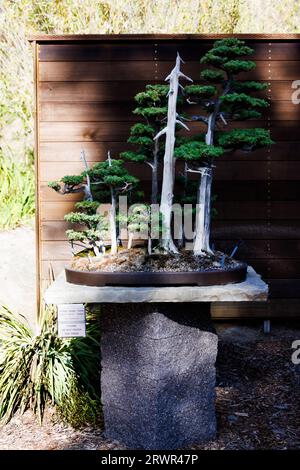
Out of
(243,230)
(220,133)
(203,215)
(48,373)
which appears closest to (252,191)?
(243,230)

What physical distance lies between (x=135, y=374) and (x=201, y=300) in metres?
0.63

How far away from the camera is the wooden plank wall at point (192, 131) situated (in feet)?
16.8

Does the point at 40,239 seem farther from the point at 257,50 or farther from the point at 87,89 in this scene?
the point at 257,50

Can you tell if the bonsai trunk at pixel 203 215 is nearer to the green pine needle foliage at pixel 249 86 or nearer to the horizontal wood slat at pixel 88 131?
the green pine needle foliage at pixel 249 86

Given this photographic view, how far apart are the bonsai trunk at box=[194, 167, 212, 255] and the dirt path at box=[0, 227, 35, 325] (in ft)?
7.41

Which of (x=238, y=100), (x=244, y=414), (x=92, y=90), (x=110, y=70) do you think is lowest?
(x=244, y=414)

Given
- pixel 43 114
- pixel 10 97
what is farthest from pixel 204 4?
pixel 43 114

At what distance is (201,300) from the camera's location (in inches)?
119

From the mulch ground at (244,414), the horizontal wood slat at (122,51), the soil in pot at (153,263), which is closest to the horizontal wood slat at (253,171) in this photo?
the horizontal wood slat at (122,51)

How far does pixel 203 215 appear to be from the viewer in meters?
3.36

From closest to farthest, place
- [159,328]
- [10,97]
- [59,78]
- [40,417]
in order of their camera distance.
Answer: [159,328] < [40,417] < [59,78] < [10,97]

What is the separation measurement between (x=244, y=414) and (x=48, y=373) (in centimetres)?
130

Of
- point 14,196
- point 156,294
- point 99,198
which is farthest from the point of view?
point 14,196

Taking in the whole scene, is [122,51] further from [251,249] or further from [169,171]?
[169,171]
